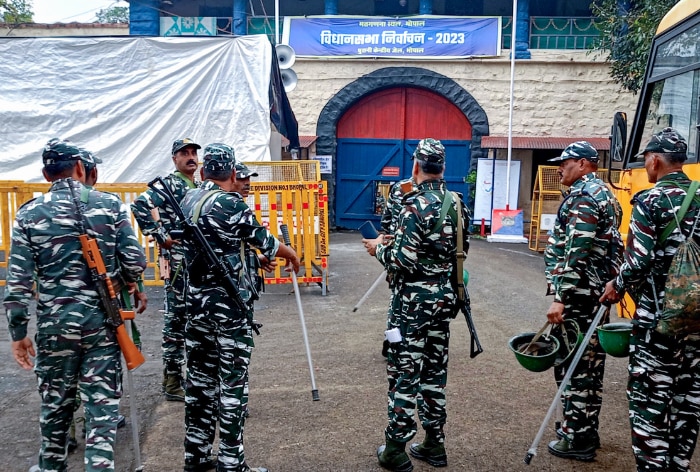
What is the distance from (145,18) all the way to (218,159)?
612 inches

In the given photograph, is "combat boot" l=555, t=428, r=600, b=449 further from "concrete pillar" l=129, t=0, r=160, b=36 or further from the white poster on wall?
"concrete pillar" l=129, t=0, r=160, b=36

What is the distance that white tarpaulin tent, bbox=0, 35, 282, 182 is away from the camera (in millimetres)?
10477

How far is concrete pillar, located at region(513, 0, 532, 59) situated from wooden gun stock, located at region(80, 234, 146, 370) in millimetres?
14477

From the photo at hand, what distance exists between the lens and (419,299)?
386 cm

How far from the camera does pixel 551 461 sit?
4.07 meters

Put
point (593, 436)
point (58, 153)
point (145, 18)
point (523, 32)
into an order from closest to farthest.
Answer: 1. point (58, 153)
2. point (593, 436)
3. point (523, 32)
4. point (145, 18)

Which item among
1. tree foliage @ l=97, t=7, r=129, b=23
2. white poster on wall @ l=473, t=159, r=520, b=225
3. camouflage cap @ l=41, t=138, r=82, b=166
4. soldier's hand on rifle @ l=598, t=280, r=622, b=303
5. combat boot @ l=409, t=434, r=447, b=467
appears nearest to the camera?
camouflage cap @ l=41, t=138, r=82, b=166

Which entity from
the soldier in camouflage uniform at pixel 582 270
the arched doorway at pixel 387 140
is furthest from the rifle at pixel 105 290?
the arched doorway at pixel 387 140

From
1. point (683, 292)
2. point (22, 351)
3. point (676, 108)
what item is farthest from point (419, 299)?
point (676, 108)

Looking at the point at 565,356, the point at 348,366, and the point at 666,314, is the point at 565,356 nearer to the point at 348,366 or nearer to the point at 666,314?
the point at 666,314

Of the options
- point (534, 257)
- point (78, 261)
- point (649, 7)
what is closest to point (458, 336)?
point (78, 261)

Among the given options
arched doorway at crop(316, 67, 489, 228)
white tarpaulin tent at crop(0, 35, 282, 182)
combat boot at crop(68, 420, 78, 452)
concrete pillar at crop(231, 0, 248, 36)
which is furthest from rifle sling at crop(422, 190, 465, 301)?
concrete pillar at crop(231, 0, 248, 36)

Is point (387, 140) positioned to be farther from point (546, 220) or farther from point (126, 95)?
point (126, 95)

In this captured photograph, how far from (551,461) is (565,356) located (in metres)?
0.66
